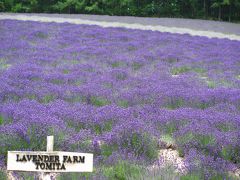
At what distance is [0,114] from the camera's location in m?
6.30

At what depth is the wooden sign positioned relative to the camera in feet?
11.1

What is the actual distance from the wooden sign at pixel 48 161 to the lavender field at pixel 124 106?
2.99 ft

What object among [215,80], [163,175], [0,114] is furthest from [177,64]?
[163,175]

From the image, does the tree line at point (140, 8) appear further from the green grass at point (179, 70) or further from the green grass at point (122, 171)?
the green grass at point (122, 171)

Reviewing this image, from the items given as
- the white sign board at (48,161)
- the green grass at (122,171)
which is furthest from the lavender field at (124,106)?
the white sign board at (48,161)

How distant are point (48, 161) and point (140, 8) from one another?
1145 inches

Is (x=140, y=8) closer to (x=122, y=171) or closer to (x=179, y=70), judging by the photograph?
(x=179, y=70)

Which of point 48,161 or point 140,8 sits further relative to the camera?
point 140,8

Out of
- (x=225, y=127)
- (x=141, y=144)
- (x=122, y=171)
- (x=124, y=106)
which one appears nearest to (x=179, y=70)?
(x=124, y=106)

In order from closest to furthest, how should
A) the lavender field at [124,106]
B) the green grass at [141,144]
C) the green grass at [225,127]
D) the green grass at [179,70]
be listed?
the lavender field at [124,106], the green grass at [141,144], the green grass at [225,127], the green grass at [179,70]

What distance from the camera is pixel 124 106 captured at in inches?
295

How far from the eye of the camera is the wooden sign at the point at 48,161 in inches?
133

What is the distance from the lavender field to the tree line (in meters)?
16.7

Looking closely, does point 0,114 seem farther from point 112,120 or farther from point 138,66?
point 138,66
